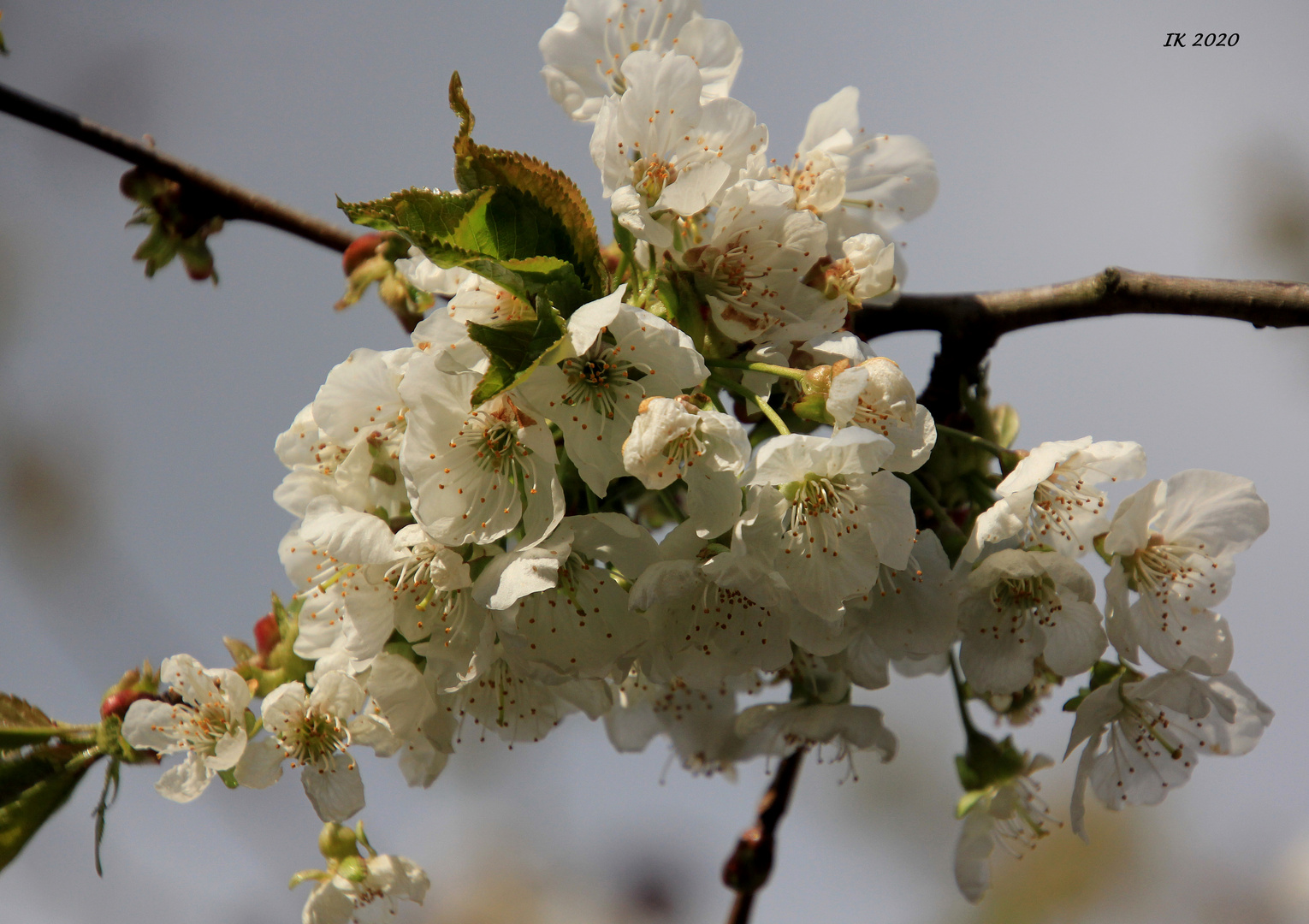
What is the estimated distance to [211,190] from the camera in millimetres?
2033

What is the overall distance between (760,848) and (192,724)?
124cm

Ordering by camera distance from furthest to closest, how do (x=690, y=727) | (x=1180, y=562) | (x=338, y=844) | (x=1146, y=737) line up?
(x=690, y=727) < (x=338, y=844) < (x=1146, y=737) < (x=1180, y=562)

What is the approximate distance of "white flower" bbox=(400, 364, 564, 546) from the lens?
113 centimetres

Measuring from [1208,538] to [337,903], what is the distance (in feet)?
5.16

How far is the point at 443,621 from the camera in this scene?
1.25 m

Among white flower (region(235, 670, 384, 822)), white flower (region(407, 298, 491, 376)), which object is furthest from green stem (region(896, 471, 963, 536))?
white flower (region(235, 670, 384, 822))

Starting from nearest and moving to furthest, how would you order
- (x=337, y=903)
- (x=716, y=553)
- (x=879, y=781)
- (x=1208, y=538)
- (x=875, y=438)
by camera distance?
(x=875, y=438) → (x=716, y=553) → (x=1208, y=538) → (x=337, y=903) → (x=879, y=781)

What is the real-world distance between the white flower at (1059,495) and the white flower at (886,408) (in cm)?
22

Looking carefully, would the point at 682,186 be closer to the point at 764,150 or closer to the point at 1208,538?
the point at 764,150

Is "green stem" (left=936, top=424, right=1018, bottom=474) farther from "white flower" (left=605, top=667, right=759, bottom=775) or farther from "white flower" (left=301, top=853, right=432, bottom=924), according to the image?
"white flower" (left=301, top=853, right=432, bottom=924)

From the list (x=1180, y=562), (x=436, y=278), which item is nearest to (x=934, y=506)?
(x=1180, y=562)

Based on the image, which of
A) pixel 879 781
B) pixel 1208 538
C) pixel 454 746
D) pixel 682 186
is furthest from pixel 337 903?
pixel 879 781

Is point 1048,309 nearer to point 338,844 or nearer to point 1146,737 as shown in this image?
point 1146,737

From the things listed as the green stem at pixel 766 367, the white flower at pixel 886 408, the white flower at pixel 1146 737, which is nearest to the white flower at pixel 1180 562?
the white flower at pixel 1146 737
